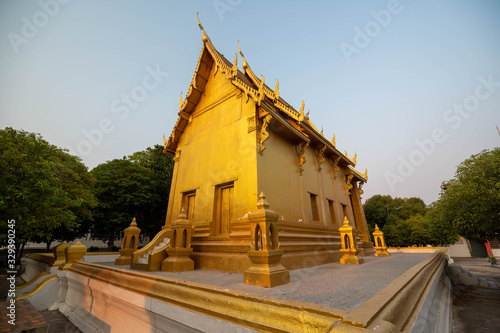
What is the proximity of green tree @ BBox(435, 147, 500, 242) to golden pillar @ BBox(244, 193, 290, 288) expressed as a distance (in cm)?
1330

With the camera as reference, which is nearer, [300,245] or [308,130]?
[300,245]

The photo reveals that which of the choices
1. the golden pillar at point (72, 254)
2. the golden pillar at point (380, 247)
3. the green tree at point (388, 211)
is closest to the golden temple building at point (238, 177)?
the golden pillar at point (72, 254)

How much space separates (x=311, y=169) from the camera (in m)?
9.66

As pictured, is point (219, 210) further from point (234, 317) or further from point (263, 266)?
point (234, 317)

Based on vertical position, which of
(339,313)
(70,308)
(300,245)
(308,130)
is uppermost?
(308,130)

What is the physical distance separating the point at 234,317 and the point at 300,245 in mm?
5001

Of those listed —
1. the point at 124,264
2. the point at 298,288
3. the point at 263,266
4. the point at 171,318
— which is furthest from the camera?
the point at 124,264

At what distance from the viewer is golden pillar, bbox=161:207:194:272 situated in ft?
20.0

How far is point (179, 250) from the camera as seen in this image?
6.29m

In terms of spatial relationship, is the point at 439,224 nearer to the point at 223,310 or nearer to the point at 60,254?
the point at 223,310

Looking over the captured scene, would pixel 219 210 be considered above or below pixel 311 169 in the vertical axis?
below

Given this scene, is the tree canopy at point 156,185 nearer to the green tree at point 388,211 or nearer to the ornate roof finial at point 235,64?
the ornate roof finial at point 235,64

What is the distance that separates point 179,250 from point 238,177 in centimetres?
279

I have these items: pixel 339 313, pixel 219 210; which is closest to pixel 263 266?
pixel 339 313
